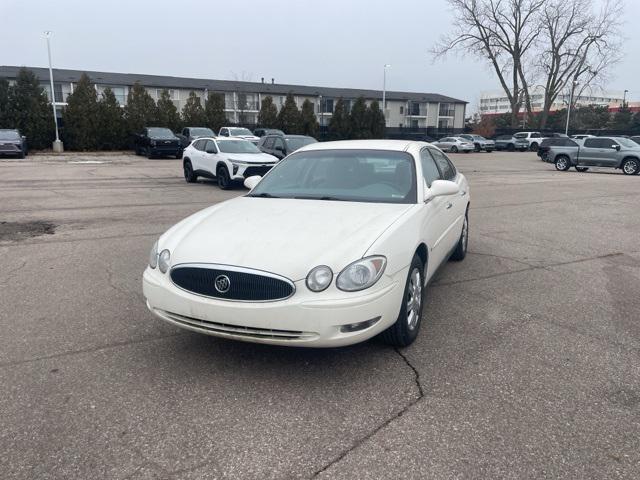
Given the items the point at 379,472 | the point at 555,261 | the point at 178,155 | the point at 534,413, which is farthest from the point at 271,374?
the point at 178,155

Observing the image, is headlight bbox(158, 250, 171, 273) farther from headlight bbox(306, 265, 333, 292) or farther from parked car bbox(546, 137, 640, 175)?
parked car bbox(546, 137, 640, 175)

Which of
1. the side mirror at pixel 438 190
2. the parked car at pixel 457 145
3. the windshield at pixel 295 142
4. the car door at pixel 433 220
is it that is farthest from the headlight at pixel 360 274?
the parked car at pixel 457 145

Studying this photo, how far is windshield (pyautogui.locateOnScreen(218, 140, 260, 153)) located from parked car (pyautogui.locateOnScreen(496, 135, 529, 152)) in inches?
1521

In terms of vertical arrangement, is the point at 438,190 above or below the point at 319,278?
above

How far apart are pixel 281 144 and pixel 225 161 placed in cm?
369

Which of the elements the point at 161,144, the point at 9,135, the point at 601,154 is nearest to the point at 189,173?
the point at 161,144

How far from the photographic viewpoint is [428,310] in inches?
190

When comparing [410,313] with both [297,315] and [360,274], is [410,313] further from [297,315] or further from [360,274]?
[297,315]

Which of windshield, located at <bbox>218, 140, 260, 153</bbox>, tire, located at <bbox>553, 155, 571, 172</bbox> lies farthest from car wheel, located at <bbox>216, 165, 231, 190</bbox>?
tire, located at <bbox>553, 155, 571, 172</bbox>

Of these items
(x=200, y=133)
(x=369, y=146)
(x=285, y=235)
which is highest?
(x=369, y=146)

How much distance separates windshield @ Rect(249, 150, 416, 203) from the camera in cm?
462

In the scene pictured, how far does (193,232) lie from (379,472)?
2.18 meters

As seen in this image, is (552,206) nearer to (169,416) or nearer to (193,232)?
(193,232)

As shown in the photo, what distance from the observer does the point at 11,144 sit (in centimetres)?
2723
